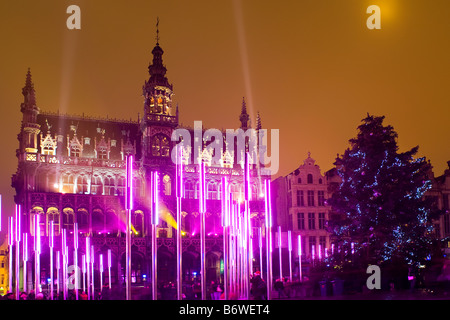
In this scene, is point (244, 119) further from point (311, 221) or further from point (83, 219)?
point (83, 219)

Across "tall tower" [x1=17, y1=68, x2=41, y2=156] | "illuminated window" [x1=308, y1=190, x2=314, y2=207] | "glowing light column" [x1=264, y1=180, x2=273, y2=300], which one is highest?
"tall tower" [x1=17, y1=68, x2=41, y2=156]

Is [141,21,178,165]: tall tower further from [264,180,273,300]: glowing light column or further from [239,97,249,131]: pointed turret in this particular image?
[264,180,273,300]: glowing light column

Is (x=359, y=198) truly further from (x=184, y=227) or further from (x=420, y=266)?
(x=184, y=227)

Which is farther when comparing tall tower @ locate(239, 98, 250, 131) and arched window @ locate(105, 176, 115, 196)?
tall tower @ locate(239, 98, 250, 131)

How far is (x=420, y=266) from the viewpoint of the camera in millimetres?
36219

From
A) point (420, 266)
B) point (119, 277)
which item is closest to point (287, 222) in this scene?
point (119, 277)

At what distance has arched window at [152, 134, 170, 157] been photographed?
5631cm

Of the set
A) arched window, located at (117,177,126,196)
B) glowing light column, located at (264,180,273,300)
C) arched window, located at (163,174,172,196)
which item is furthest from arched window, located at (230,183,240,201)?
glowing light column, located at (264,180,273,300)

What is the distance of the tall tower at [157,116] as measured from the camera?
2207 inches

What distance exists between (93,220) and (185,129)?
54.2ft

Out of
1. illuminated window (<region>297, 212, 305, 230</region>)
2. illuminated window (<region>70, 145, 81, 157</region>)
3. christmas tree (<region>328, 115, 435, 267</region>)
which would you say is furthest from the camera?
illuminated window (<region>297, 212, 305, 230</region>)

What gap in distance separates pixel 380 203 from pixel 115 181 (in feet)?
99.1

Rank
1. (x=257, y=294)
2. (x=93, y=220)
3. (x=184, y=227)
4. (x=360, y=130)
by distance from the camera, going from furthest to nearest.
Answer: (x=184, y=227) < (x=93, y=220) < (x=360, y=130) < (x=257, y=294)

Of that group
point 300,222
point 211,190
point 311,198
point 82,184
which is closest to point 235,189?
point 211,190
